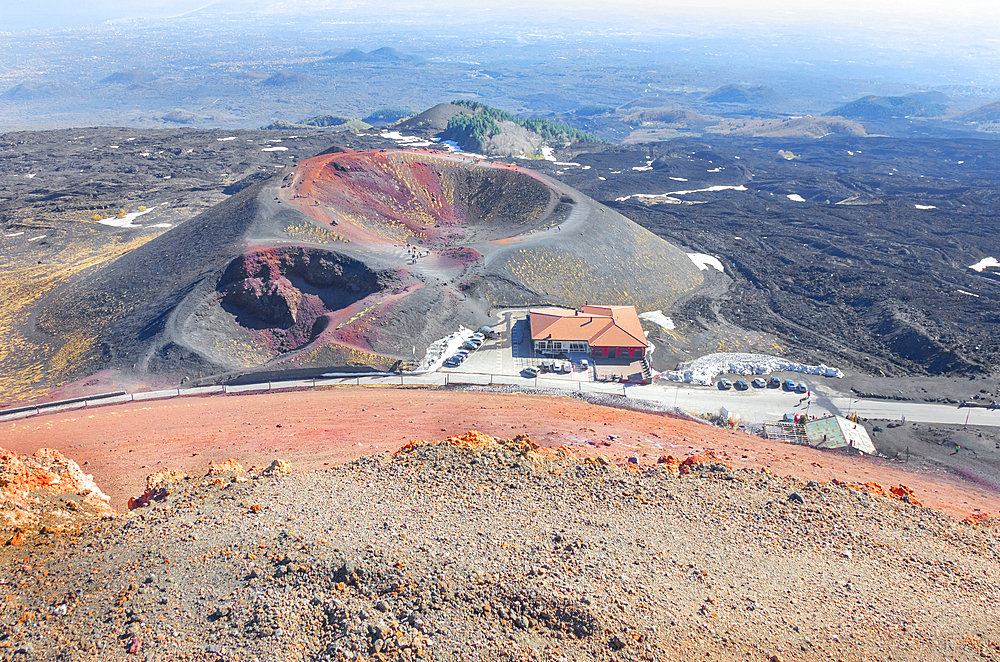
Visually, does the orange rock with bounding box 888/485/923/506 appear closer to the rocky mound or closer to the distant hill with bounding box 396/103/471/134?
the rocky mound

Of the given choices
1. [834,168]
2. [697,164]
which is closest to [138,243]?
[697,164]

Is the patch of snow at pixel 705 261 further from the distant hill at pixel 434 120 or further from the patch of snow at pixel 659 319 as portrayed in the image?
the distant hill at pixel 434 120

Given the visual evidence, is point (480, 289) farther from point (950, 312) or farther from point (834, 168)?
point (834, 168)

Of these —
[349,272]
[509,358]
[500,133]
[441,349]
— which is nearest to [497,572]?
[509,358]

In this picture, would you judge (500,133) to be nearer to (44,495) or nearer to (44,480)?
(44,480)

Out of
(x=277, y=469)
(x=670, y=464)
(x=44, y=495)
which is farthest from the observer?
(x=670, y=464)

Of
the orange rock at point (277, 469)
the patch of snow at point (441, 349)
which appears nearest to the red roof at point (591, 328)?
the patch of snow at point (441, 349)

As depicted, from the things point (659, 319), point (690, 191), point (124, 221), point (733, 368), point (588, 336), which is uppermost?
point (690, 191)
